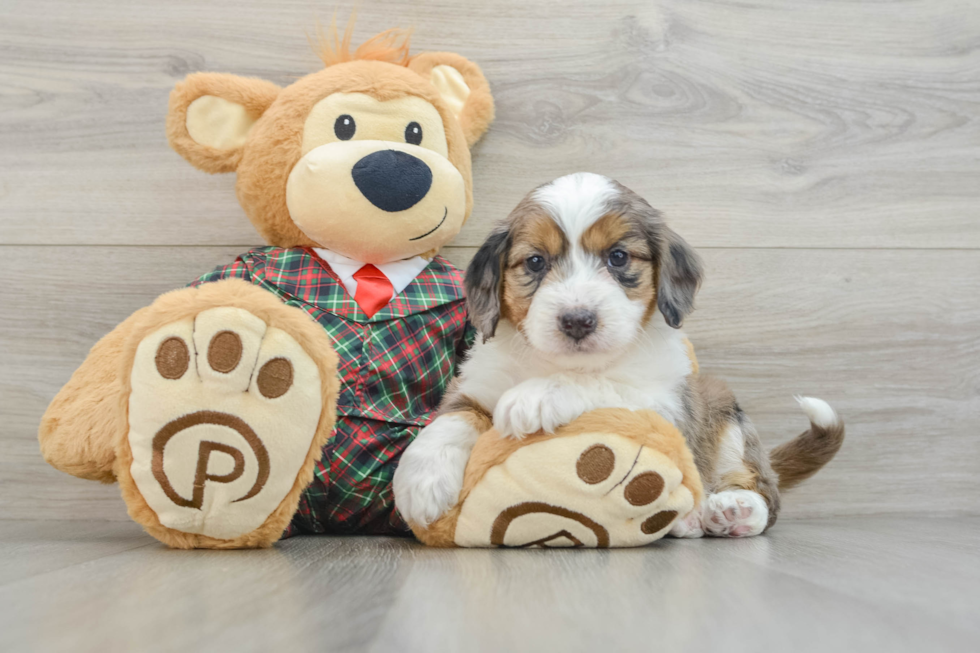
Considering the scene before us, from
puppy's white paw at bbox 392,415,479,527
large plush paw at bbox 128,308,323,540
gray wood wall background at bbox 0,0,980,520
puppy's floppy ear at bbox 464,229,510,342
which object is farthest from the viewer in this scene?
gray wood wall background at bbox 0,0,980,520

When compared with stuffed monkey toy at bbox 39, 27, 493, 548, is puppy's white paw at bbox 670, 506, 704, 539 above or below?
below

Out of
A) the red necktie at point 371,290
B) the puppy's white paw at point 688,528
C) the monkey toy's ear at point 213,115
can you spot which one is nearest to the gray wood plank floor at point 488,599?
the puppy's white paw at point 688,528

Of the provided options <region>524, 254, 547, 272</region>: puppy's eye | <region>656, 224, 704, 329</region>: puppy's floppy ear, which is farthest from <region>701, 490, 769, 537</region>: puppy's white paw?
<region>524, 254, 547, 272</region>: puppy's eye

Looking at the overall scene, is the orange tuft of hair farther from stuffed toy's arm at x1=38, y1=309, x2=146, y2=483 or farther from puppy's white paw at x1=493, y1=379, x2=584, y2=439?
puppy's white paw at x1=493, y1=379, x2=584, y2=439

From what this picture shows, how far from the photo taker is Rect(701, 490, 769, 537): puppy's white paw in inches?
59.9

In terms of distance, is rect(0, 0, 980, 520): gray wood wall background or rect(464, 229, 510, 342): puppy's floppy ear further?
rect(0, 0, 980, 520): gray wood wall background

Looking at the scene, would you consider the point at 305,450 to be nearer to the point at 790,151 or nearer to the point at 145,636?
the point at 145,636

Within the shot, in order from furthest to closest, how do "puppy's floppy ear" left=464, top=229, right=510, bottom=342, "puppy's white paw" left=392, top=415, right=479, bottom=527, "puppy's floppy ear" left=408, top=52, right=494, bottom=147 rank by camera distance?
1. "puppy's floppy ear" left=408, top=52, right=494, bottom=147
2. "puppy's floppy ear" left=464, top=229, right=510, bottom=342
3. "puppy's white paw" left=392, top=415, right=479, bottom=527

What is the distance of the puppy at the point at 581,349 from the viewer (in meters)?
1.28

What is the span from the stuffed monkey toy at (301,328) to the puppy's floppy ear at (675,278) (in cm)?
51

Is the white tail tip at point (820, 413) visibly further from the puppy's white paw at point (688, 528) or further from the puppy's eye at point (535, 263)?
the puppy's eye at point (535, 263)

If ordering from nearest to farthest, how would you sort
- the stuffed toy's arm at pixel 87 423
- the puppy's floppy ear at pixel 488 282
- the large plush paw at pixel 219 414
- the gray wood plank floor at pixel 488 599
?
the gray wood plank floor at pixel 488 599 → the large plush paw at pixel 219 414 → the stuffed toy's arm at pixel 87 423 → the puppy's floppy ear at pixel 488 282

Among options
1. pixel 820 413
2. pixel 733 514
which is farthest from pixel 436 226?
pixel 820 413

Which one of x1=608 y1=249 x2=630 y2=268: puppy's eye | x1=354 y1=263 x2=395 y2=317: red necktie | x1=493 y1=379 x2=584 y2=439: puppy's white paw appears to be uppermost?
x1=608 y1=249 x2=630 y2=268: puppy's eye
